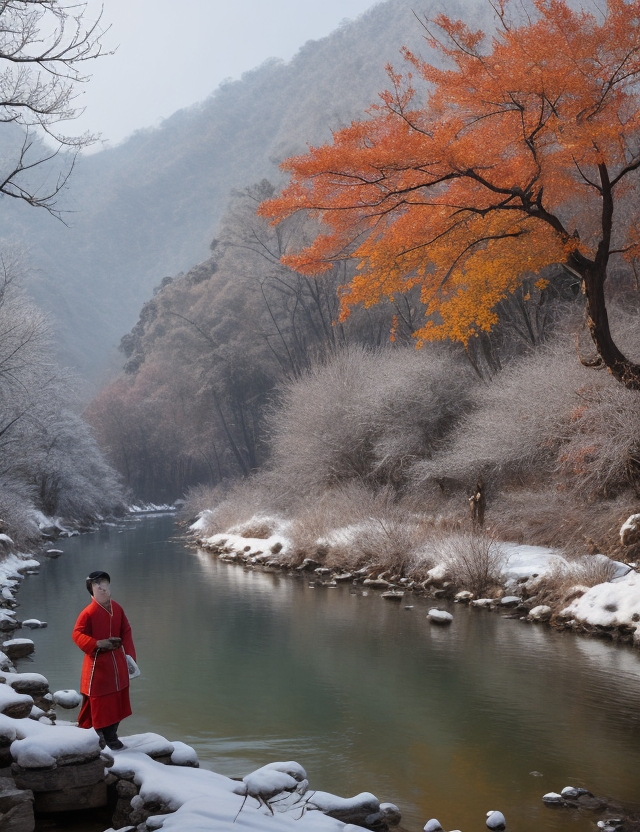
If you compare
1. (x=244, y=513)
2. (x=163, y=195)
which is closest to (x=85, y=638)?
(x=244, y=513)

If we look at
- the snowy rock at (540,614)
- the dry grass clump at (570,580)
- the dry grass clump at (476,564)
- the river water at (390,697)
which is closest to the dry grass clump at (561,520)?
the dry grass clump at (570,580)

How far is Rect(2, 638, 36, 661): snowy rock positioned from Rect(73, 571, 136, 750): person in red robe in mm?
5770

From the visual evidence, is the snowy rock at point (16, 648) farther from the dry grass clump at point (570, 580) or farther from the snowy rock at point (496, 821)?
the dry grass clump at point (570, 580)

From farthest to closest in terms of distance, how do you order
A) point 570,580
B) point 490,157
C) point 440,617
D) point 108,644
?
point 570,580, point 440,617, point 490,157, point 108,644

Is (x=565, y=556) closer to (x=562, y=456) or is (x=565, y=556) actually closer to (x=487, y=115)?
(x=562, y=456)

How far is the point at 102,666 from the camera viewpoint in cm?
588

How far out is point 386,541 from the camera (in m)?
17.8

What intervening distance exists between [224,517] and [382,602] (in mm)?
15401

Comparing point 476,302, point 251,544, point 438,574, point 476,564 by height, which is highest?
point 476,302

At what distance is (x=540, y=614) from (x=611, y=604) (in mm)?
1268

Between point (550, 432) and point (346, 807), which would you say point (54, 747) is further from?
point (550, 432)

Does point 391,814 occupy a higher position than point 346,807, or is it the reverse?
point 346,807

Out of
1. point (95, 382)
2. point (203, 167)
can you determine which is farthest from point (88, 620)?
point (203, 167)

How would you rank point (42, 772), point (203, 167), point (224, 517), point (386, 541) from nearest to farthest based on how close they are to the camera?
point (42, 772) → point (386, 541) → point (224, 517) → point (203, 167)
